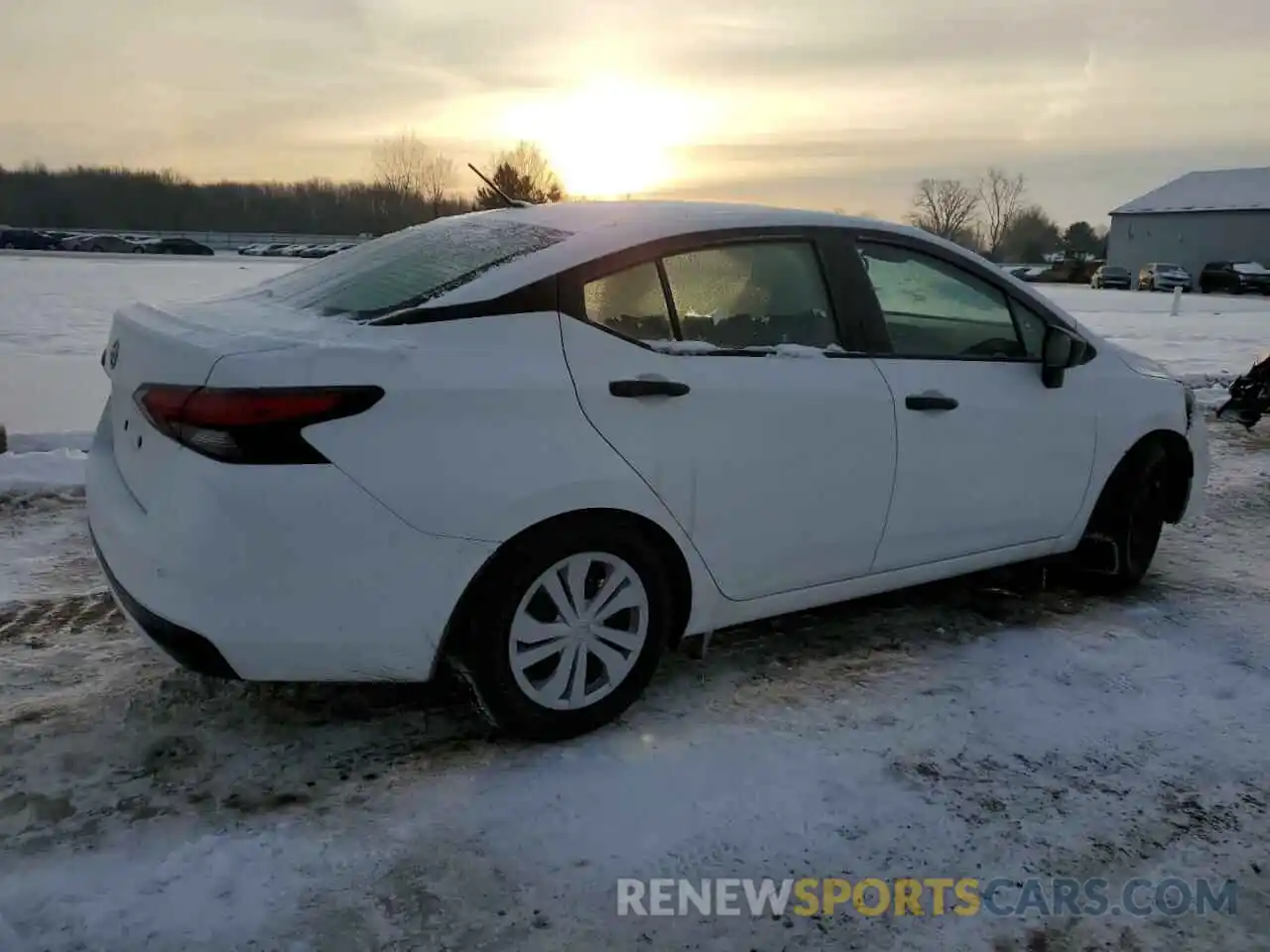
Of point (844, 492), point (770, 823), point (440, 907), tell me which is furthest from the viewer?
point (844, 492)

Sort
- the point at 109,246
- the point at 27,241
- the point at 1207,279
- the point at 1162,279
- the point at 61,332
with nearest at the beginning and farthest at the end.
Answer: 1. the point at 61,332
2. the point at 1207,279
3. the point at 1162,279
4. the point at 27,241
5. the point at 109,246

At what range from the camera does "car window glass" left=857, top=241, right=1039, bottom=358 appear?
3.72 m

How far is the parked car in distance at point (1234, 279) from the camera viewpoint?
4275 centimetres

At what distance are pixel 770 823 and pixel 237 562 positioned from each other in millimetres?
1533

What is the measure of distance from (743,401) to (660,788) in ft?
3.86

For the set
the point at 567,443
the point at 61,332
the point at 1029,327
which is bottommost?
the point at 61,332

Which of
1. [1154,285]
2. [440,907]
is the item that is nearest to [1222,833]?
[440,907]

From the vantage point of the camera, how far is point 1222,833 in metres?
2.82

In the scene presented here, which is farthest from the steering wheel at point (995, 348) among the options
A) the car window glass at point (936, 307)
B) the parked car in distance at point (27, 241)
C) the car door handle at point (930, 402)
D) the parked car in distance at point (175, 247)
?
the parked car in distance at point (27, 241)

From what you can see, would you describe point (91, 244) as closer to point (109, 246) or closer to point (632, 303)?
point (109, 246)

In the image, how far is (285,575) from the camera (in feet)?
8.58

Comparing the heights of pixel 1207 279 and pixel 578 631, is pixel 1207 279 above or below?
above

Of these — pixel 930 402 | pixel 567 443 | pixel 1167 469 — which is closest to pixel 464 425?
pixel 567 443

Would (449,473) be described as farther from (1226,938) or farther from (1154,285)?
(1154,285)
